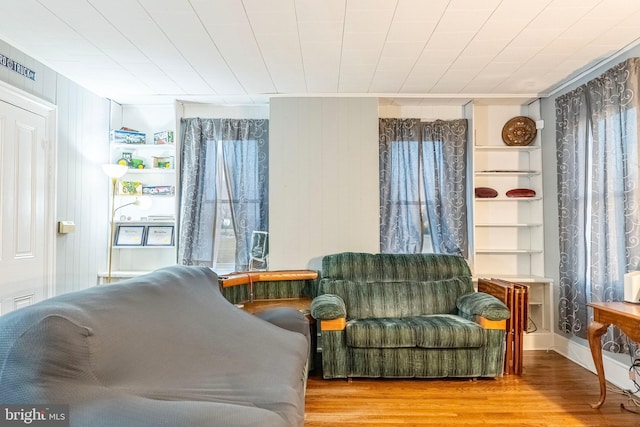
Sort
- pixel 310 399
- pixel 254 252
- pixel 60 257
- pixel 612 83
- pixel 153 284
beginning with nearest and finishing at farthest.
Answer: pixel 153 284
pixel 310 399
pixel 612 83
pixel 60 257
pixel 254 252

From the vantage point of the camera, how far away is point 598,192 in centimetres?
314

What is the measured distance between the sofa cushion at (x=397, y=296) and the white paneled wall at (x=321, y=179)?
465 mm

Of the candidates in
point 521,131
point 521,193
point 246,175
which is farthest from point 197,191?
point 521,131

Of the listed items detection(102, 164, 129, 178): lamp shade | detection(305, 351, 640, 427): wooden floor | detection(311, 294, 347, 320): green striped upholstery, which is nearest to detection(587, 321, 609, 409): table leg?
detection(305, 351, 640, 427): wooden floor

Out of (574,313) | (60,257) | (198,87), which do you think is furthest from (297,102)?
(574,313)

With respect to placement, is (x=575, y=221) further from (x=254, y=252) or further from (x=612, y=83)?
(x=254, y=252)

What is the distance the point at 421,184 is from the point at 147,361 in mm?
3402

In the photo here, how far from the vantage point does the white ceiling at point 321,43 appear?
7.80 feet

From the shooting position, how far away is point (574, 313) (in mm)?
3418

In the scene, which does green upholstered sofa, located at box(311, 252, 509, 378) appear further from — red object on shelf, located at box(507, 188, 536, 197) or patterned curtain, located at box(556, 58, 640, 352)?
red object on shelf, located at box(507, 188, 536, 197)

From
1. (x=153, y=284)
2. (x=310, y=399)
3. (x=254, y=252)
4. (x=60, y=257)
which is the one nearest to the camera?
(x=153, y=284)

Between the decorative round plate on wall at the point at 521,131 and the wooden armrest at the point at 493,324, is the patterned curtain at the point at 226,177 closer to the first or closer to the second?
the wooden armrest at the point at 493,324

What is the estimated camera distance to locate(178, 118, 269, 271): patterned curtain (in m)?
4.10

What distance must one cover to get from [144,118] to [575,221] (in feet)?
14.2
